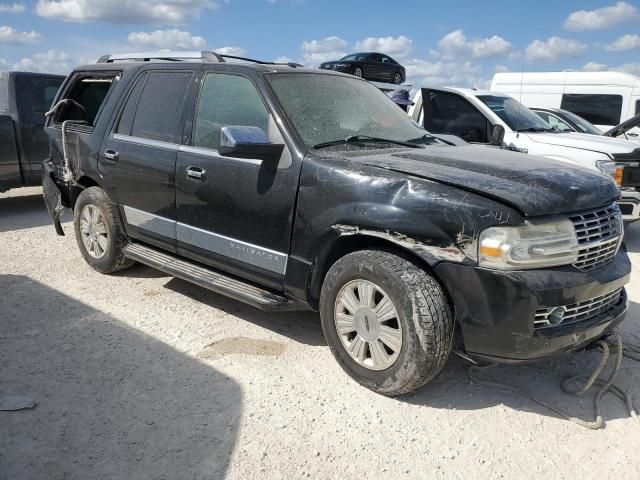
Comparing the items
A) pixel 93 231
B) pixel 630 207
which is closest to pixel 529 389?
pixel 93 231

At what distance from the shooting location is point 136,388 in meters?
3.25

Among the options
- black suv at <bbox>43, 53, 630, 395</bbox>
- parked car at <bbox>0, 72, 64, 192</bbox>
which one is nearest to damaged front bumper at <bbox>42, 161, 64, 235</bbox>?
black suv at <bbox>43, 53, 630, 395</bbox>

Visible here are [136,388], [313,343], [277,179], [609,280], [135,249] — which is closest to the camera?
[609,280]

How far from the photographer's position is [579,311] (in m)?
2.98

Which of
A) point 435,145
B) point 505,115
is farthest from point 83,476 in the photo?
point 505,115

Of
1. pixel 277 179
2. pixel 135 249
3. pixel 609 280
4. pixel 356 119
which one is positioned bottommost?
pixel 135 249

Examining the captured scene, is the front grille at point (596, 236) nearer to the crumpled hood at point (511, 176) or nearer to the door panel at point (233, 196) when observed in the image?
the crumpled hood at point (511, 176)

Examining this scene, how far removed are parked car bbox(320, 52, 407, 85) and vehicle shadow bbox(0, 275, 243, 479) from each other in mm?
15958

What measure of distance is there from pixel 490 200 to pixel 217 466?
1890mm

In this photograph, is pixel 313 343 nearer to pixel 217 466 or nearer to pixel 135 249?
pixel 217 466

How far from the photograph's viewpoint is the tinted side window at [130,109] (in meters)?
4.67

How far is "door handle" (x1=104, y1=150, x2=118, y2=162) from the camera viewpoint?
15.4ft

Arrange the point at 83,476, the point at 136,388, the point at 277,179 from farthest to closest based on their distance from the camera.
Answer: the point at 277,179, the point at 136,388, the point at 83,476

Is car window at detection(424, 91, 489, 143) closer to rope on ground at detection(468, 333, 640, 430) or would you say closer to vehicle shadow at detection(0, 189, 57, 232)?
rope on ground at detection(468, 333, 640, 430)
